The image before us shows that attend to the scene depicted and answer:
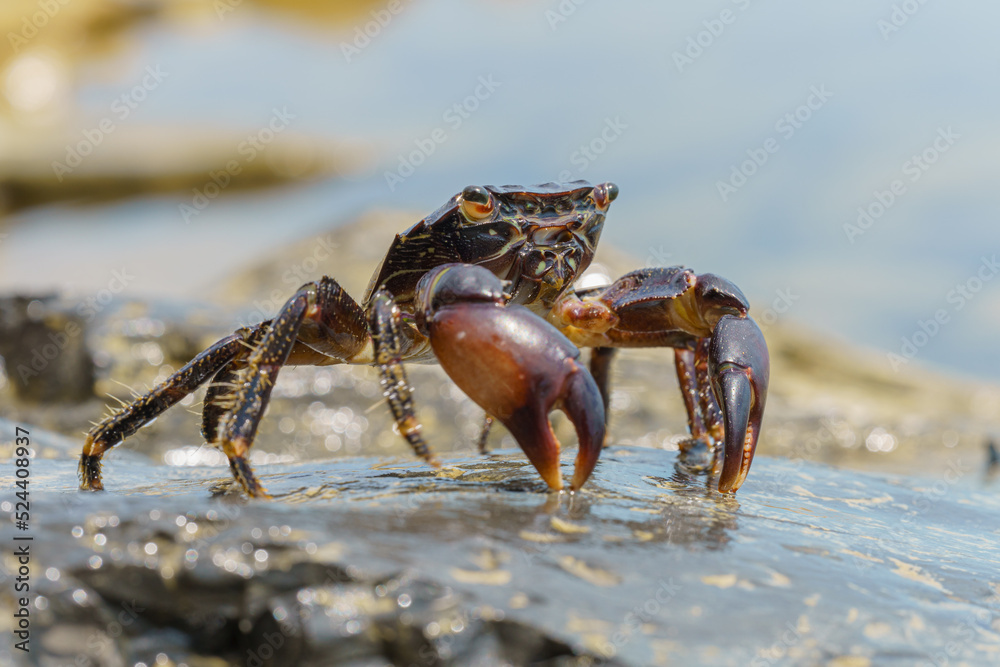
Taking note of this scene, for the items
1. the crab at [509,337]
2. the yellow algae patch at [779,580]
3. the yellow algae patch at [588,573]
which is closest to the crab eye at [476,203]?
the crab at [509,337]

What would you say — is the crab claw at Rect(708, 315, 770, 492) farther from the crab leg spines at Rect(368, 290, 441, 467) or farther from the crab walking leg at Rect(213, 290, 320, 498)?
the crab walking leg at Rect(213, 290, 320, 498)

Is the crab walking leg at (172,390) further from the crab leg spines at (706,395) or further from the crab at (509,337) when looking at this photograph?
the crab leg spines at (706,395)

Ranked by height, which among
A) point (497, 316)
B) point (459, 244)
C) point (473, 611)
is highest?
point (459, 244)

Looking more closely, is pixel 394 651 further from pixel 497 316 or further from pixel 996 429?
pixel 996 429

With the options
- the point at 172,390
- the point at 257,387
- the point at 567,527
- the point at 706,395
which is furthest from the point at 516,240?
the point at 567,527

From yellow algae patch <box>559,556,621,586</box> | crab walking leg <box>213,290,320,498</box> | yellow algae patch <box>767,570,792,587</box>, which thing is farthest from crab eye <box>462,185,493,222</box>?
yellow algae patch <box>767,570,792,587</box>

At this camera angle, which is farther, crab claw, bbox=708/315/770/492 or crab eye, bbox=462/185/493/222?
crab eye, bbox=462/185/493/222

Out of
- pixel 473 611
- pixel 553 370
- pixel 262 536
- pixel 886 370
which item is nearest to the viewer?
pixel 473 611

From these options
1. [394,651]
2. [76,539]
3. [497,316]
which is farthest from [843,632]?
[76,539]
